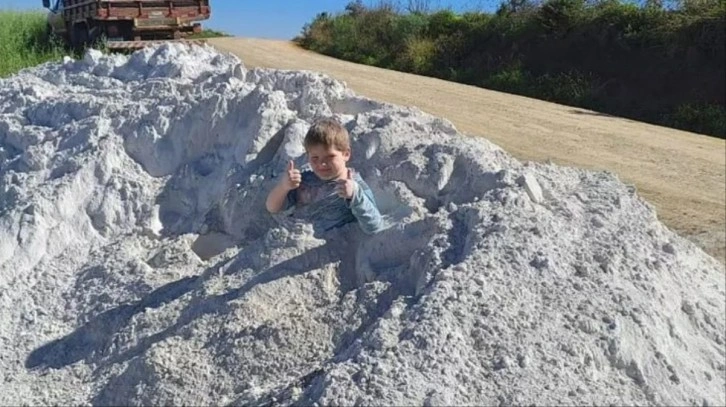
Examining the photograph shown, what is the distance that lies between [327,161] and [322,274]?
580mm

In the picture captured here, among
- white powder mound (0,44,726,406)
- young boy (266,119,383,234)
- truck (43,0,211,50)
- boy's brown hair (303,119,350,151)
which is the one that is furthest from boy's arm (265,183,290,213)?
truck (43,0,211,50)

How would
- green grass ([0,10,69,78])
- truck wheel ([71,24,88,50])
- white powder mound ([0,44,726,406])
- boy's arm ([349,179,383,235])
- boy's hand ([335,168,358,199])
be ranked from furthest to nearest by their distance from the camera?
truck wheel ([71,24,88,50]) → green grass ([0,10,69,78]) → boy's arm ([349,179,383,235]) → boy's hand ([335,168,358,199]) → white powder mound ([0,44,726,406])

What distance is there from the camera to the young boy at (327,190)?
4.47 meters

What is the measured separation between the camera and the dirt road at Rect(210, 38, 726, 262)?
5.31 metres

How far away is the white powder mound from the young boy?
101 millimetres

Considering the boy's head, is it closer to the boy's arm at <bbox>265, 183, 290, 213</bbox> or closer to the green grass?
the boy's arm at <bbox>265, 183, 290, 213</bbox>

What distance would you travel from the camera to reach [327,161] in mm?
4547

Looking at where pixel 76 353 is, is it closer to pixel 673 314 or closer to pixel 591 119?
pixel 673 314

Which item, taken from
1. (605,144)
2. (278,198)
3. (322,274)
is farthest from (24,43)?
(322,274)

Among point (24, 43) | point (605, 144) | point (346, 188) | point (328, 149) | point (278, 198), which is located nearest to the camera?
point (346, 188)

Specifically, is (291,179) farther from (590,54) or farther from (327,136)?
(590,54)

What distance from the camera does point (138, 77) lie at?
8055 mm

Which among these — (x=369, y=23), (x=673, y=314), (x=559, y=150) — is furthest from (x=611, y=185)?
(x=369, y=23)

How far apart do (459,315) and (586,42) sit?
11690 mm
